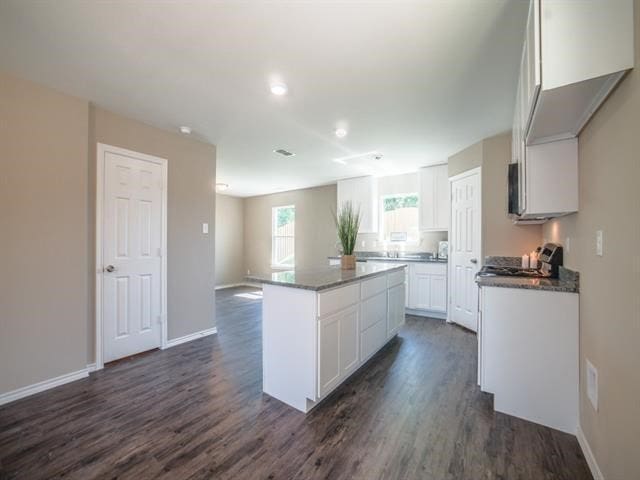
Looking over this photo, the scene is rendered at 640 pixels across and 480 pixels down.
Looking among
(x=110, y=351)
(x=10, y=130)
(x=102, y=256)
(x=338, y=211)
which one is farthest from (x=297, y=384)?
(x=338, y=211)

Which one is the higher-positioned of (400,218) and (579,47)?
(579,47)

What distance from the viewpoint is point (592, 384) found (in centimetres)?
153

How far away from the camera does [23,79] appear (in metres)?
2.21

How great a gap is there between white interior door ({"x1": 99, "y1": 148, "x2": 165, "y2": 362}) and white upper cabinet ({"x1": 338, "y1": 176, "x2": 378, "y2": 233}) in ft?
11.4

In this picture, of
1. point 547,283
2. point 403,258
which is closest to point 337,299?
point 547,283

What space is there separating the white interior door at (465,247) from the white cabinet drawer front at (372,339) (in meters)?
1.51

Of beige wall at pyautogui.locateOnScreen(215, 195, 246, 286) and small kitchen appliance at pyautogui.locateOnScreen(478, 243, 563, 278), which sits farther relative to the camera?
beige wall at pyautogui.locateOnScreen(215, 195, 246, 286)

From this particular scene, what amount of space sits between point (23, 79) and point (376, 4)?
2.73 meters

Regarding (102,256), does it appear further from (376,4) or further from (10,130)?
(376,4)

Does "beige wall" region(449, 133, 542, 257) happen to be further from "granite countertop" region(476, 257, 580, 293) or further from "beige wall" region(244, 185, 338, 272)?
"beige wall" region(244, 185, 338, 272)

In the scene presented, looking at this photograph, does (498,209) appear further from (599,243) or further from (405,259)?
(599,243)

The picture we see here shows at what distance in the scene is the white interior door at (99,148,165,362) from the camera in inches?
111

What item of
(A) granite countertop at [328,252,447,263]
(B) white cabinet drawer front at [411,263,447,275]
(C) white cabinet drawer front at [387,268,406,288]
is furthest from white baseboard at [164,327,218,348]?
(B) white cabinet drawer front at [411,263,447,275]

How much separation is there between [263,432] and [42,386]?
77.7 inches
